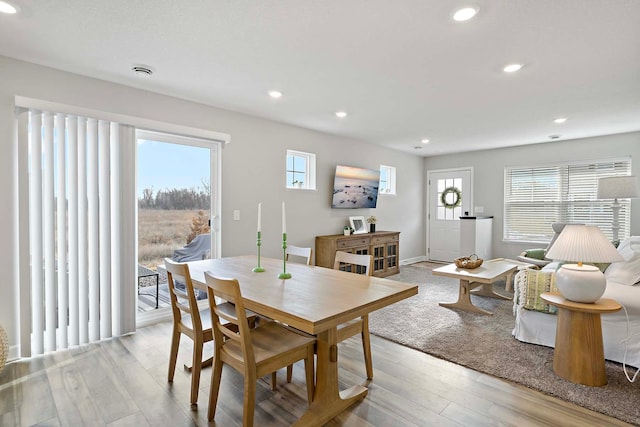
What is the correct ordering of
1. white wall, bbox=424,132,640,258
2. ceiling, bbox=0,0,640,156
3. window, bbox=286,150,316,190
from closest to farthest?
1. ceiling, bbox=0,0,640,156
2. window, bbox=286,150,316,190
3. white wall, bbox=424,132,640,258

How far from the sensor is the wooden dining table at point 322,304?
146 cm

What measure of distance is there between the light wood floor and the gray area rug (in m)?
0.13

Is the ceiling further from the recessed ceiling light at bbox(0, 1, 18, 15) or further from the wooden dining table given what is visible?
the wooden dining table

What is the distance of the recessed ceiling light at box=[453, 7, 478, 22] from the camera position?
6.04 ft

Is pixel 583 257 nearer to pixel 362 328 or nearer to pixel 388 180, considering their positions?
pixel 362 328

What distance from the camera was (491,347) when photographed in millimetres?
2727

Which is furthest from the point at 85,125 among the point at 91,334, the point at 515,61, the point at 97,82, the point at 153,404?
the point at 515,61

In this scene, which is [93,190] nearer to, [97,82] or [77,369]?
[97,82]

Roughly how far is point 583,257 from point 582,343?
58cm

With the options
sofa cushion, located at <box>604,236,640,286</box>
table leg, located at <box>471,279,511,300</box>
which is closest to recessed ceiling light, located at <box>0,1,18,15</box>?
sofa cushion, located at <box>604,236,640,286</box>

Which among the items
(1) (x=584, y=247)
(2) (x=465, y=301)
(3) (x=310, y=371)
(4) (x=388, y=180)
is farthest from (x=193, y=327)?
(4) (x=388, y=180)

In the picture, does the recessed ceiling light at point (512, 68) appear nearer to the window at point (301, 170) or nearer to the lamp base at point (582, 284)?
the lamp base at point (582, 284)

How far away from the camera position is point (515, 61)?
2.51m

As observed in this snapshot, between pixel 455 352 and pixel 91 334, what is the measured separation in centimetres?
309
